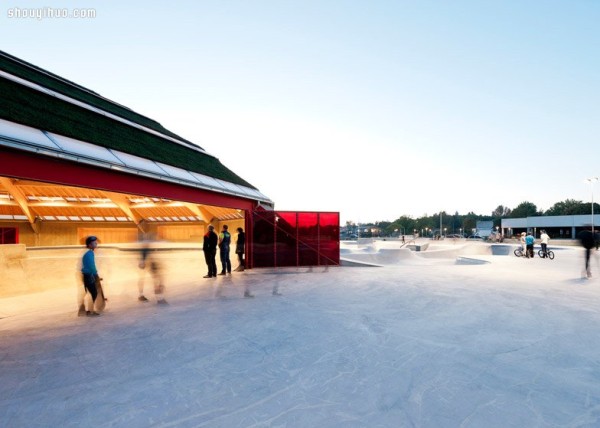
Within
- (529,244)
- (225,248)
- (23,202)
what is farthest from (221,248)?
(529,244)

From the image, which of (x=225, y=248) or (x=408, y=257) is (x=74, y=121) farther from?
(x=408, y=257)

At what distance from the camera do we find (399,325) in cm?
672

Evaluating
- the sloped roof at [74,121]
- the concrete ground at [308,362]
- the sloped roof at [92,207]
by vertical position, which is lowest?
the concrete ground at [308,362]

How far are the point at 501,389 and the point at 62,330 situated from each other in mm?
8057

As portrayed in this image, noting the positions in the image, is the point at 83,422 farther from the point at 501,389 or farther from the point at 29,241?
the point at 29,241

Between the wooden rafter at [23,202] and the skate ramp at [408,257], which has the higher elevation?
the wooden rafter at [23,202]

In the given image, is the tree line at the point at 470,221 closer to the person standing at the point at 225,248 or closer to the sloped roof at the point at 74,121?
the person standing at the point at 225,248

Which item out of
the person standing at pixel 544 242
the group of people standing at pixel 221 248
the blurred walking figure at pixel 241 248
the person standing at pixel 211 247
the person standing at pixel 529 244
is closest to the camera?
the person standing at pixel 211 247

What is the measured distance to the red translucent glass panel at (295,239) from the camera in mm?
16547

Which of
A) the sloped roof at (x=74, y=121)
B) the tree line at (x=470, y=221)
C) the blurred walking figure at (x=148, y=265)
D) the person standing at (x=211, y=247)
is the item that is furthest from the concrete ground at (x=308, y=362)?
the tree line at (x=470, y=221)

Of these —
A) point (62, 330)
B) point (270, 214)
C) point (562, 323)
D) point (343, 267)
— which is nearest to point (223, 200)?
point (270, 214)

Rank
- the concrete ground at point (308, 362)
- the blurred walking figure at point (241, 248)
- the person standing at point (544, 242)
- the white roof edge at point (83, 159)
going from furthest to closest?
the person standing at point (544, 242), the blurred walking figure at point (241, 248), the white roof edge at point (83, 159), the concrete ground at point (308, 362)

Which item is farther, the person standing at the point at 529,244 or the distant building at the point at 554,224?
the distant building at the point at 554,224

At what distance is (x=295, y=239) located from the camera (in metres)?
16.9
